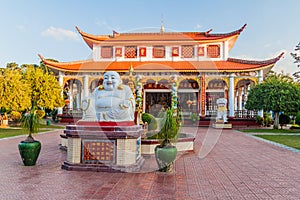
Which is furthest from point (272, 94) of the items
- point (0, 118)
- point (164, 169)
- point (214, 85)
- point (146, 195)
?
point (0, 118)

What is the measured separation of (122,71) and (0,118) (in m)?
9.97

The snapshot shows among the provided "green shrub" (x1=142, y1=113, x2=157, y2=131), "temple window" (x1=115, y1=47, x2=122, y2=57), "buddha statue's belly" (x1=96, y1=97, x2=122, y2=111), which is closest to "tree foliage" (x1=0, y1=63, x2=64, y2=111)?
"temple window" (x1=115, y1=47, x2=122, y2=57)

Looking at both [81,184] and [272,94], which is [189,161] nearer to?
[81,184]

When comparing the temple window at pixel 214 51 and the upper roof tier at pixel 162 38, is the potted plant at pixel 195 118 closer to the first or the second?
the temple window at pixel 214 51

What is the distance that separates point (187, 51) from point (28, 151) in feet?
65.2

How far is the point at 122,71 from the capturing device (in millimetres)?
22094

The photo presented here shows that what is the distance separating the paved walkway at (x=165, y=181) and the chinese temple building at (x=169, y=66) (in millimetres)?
14873

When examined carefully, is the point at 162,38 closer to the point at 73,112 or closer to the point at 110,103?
the point at 73,112

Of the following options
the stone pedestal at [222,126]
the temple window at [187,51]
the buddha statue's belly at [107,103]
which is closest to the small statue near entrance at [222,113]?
the stone pedestal at [222,126]

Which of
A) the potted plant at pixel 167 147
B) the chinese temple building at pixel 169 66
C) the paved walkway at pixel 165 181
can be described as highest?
the chinese temple building at pixel 169 66

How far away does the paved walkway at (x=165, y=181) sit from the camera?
4.52 metres

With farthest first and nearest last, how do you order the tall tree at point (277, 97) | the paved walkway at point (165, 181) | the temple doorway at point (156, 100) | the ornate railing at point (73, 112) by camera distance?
the temple doorway at point (156, 100) < the ornate railing at point (73, 112) < the tall tree at point (277, 97) < the paved walkway at point (165, 181)

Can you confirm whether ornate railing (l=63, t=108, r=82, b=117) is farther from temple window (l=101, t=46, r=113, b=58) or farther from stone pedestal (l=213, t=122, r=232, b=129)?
stone pedestal (l=213, t=122, r=232, b=129)

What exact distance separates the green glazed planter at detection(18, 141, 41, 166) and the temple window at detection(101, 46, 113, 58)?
62.6 feet
